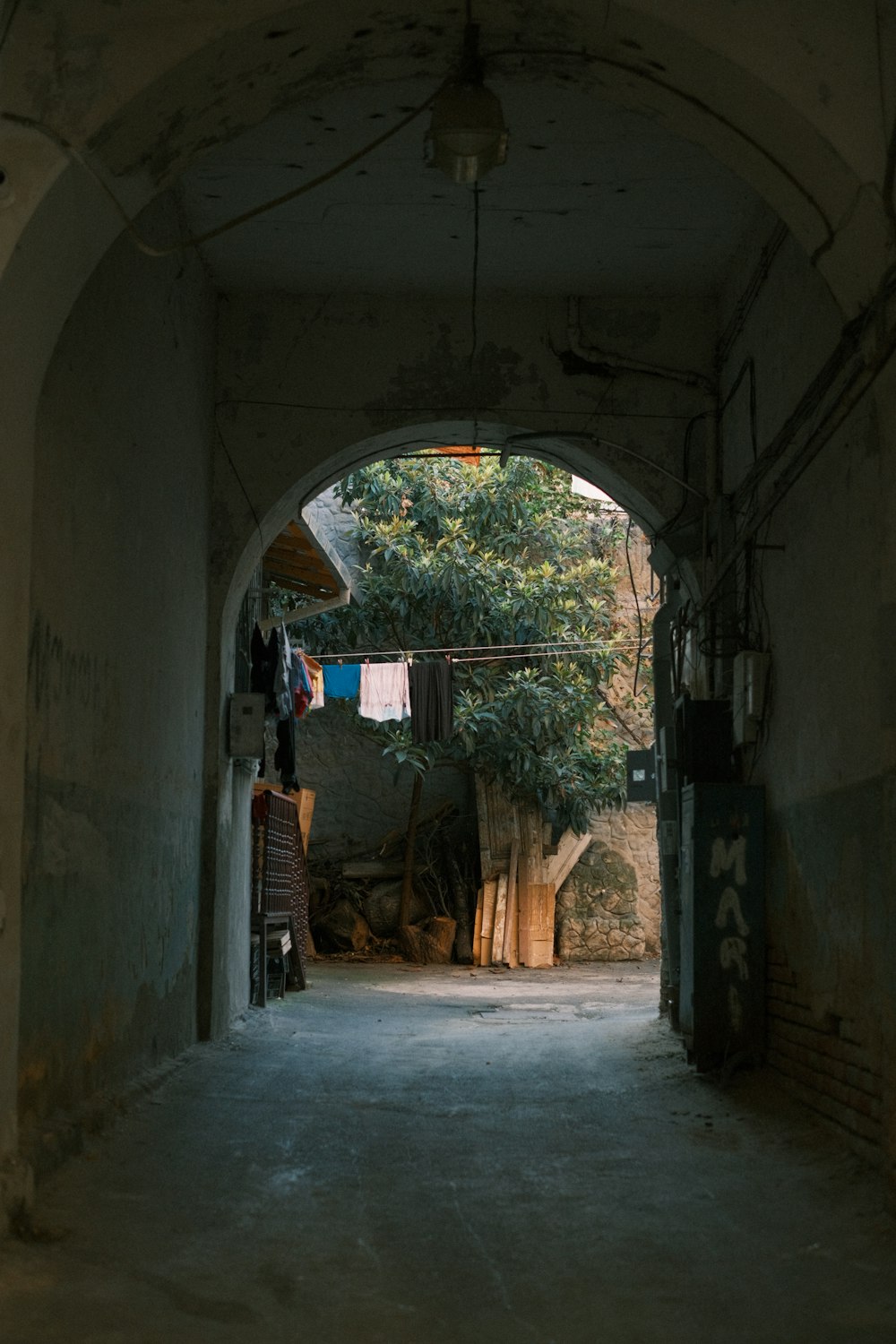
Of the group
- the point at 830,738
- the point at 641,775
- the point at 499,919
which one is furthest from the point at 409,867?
the point at 830,738

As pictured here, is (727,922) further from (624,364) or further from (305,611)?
(305,611)

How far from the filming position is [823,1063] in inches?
224

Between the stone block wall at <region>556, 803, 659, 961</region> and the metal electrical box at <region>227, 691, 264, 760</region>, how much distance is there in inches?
376

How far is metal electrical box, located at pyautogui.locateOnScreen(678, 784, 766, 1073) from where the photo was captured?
22.9ft

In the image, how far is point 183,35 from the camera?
4.07 metres

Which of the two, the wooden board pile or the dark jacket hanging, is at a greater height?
the dark jacket hanging

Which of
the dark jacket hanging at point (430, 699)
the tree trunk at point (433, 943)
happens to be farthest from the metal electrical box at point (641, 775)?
the tree trunk at point (433, 943)

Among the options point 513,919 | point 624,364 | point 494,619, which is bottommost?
point 513,919

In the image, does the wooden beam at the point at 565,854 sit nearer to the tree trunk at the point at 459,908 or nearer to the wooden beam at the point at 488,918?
the wooden beam at the point at 488,918

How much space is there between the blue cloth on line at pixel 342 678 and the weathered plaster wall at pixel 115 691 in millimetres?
7872

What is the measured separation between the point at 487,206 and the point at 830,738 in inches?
155

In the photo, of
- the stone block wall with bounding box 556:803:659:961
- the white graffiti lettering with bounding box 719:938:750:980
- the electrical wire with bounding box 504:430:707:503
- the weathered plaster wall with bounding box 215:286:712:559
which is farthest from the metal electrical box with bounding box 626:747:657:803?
the stone block wall with bounding box 556:803:659:961

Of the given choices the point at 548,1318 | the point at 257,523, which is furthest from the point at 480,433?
the point at 548,1318

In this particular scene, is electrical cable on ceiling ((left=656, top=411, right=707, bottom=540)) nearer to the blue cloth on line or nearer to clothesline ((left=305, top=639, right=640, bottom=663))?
the blue cloth on line
